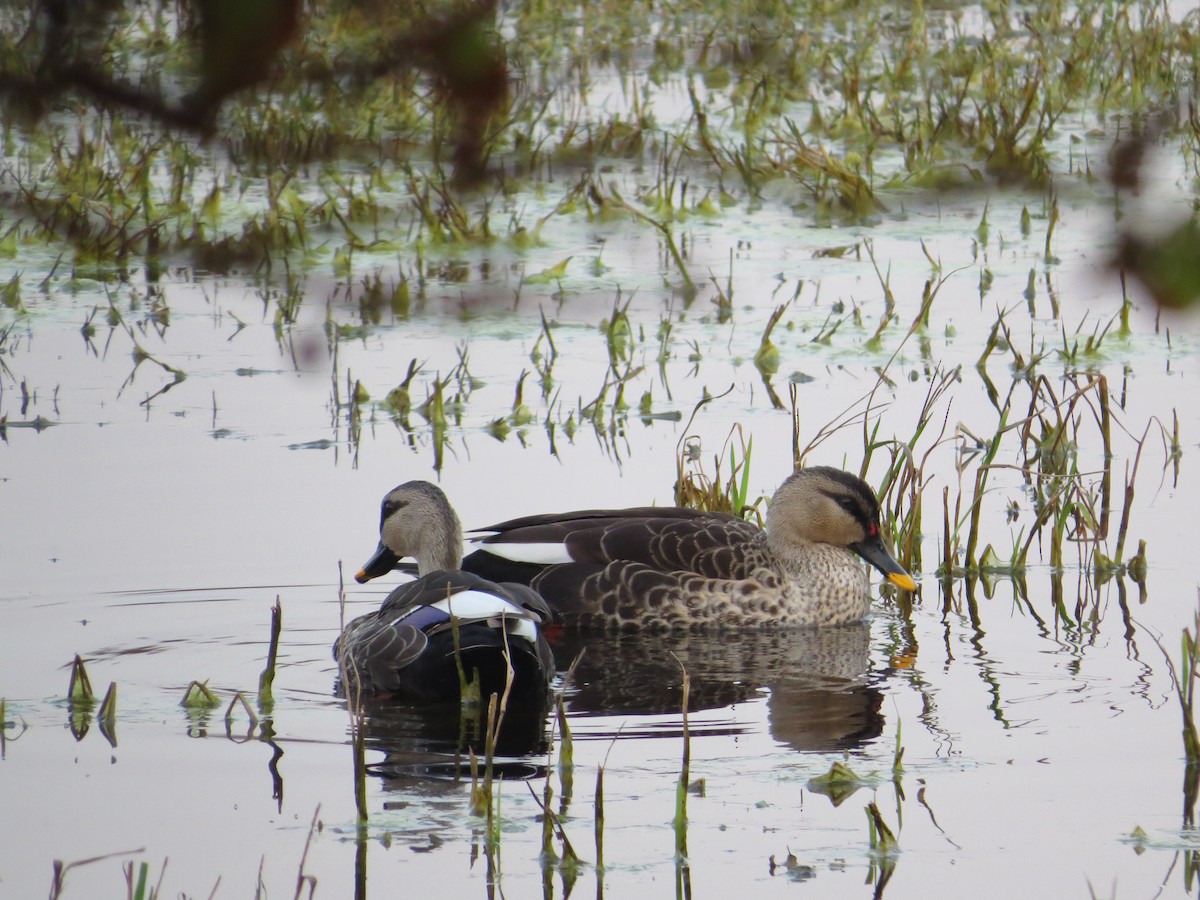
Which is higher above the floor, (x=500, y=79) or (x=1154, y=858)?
(x=500, y=79)

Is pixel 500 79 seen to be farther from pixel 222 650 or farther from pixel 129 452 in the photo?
pixel 129 452

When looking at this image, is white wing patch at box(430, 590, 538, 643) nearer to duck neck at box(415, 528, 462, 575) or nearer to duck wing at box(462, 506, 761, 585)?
duck neck at box(415, 528, 462, 575)

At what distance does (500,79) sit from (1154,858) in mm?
3223

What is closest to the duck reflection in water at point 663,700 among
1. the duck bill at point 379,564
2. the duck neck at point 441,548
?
the duck neck at point 441,548

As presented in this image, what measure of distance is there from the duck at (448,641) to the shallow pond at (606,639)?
7.8 inches

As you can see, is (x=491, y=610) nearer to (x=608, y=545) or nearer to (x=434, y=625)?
(x=434, y=625)

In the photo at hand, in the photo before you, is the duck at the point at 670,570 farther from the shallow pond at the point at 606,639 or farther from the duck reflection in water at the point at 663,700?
the shallow pond at the point at 606,639

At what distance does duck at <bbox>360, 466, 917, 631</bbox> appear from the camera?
24.0 ft

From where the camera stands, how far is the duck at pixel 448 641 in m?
5.78

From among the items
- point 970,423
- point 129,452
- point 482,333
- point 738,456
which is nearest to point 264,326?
point 482,333

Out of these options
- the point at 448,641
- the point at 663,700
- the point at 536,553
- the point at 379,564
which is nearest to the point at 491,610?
the point at 448,641

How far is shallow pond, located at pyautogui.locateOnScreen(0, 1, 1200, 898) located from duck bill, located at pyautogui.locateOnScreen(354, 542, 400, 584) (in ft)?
0.58

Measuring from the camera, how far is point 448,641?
5863mm

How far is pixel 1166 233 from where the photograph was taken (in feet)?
6.02
